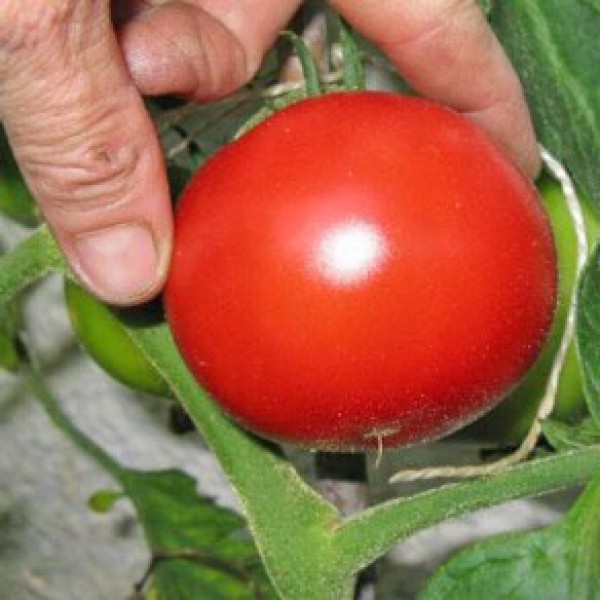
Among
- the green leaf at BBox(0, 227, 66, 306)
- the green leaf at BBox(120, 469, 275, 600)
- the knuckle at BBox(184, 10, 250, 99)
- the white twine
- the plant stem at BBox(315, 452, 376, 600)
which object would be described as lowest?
the green leaf at BBox(120, 469, 275, 600)

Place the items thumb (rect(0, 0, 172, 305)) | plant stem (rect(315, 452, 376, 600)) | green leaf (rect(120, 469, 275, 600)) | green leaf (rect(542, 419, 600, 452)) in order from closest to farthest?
thumb (rect(0, 0, 172, 305)), green leaf (rect(542, 419, 600, 452)), plant stem (rect(315, 452, 376, 600)), green leaf (rect(120, 469, 275, 600))

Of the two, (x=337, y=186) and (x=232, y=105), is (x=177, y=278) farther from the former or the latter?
(x=232, y=105)

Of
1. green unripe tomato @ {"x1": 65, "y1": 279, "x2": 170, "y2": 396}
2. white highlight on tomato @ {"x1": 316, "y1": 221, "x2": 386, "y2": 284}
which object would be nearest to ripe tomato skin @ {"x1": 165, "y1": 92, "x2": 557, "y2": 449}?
white highlight on tomato @ {"x1": 316, "y1": 221, "x2": 386, "y2": 284}

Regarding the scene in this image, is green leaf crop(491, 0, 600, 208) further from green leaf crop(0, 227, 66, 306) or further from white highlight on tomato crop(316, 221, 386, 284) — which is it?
green leaf crop(0, 227, 66, 306)

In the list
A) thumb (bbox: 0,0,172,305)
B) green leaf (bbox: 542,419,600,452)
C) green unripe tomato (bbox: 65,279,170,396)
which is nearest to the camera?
thumb (bbox: 0,0,172,305)

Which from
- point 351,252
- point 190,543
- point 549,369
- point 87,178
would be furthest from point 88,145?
→ point 190,543

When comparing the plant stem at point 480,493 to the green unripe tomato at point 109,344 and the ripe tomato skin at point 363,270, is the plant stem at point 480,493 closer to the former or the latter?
the ripe tomato skin at point 363,270

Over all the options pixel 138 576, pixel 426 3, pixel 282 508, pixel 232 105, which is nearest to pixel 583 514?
pixel 282 508

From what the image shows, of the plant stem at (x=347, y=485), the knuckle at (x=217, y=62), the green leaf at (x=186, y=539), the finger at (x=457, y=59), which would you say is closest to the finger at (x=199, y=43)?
the knuckle at (x=217, y=62)
